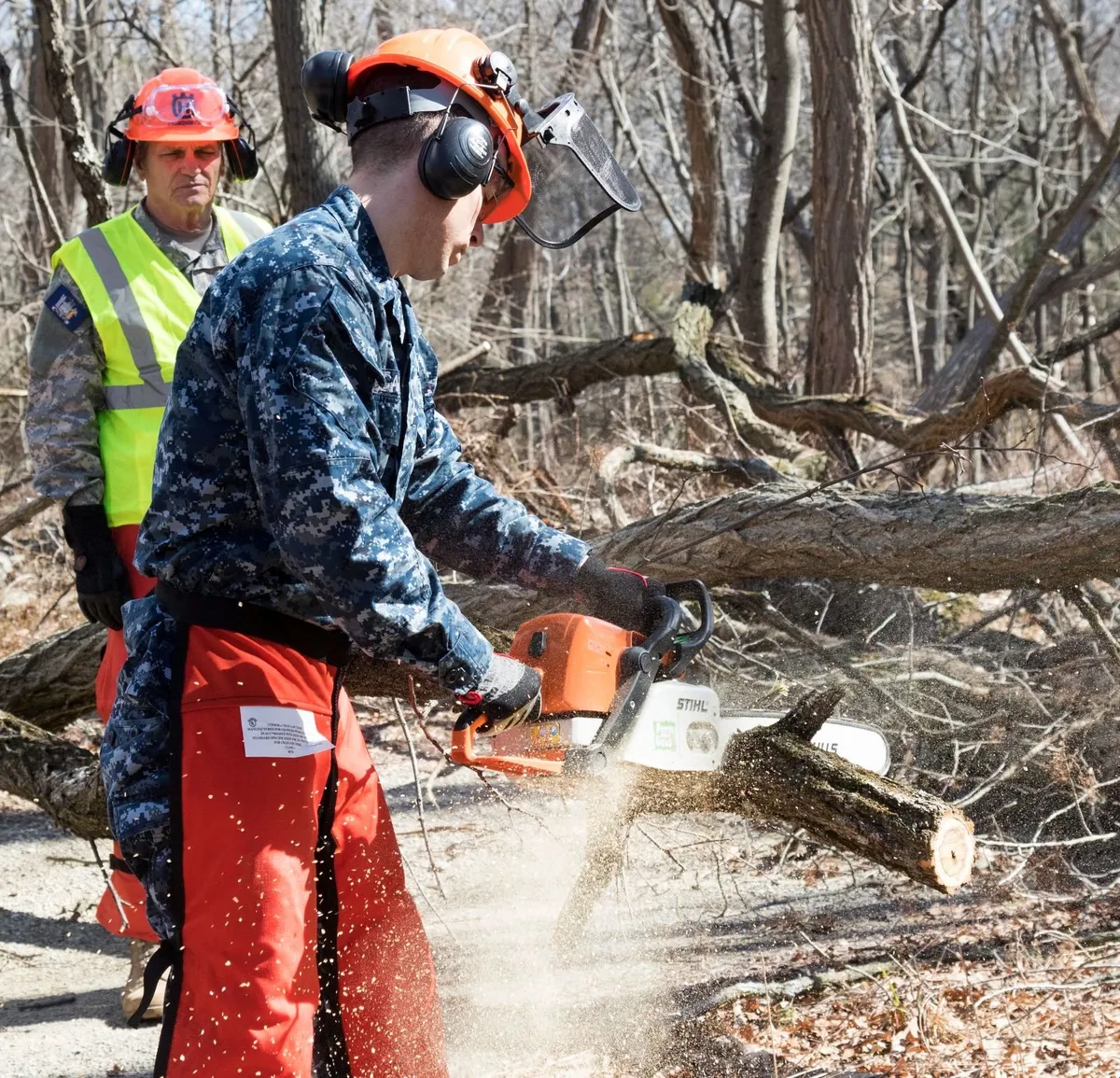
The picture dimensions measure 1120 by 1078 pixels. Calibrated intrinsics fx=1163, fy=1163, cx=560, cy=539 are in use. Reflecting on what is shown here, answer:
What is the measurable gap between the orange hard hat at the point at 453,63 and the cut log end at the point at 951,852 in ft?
5.10

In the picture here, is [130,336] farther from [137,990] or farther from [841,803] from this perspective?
[841,803]

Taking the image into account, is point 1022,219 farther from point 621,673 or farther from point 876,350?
point 621,673

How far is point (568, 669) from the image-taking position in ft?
7.04

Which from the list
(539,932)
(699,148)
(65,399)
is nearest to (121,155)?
(65,399)

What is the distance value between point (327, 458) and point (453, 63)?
2.43 ft

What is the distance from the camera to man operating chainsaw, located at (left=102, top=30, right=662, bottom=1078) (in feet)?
5.63

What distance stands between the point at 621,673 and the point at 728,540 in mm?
1385

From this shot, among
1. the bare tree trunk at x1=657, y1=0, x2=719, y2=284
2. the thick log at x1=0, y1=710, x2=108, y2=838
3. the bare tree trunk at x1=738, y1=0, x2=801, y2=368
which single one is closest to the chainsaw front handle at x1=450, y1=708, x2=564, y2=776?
the thick log at x1=0, y1=710, x2=108, y2=838

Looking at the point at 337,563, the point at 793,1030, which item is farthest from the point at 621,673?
the point at 793,1030

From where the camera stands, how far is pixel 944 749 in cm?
378

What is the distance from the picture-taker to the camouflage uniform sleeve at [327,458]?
5.49 feet

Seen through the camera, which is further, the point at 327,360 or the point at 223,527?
the point at 223,527

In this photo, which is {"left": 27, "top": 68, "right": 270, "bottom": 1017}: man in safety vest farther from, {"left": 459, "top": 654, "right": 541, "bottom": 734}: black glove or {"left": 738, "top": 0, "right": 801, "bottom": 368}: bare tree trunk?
{"left": 738, "top": 0, "right": 801, "bottom": 368}: bare tree trunk

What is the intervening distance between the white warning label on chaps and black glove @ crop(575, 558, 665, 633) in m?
0.67
